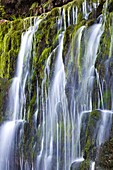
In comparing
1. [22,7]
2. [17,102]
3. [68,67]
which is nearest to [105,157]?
[68,67]

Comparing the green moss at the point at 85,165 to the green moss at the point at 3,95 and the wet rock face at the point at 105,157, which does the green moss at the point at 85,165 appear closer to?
the wet rock face at the point at 105,157

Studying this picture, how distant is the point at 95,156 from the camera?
812 centimetres

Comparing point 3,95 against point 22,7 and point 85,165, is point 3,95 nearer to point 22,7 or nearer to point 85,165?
point 85,165

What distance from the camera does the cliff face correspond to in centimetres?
880

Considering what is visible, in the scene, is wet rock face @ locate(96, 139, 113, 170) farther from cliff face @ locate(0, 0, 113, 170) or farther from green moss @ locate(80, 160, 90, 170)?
green moss @ locate(80, 160, 90, 170)

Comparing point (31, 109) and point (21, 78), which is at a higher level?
point (21, 78)

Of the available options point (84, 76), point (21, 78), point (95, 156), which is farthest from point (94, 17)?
point (95, 156)

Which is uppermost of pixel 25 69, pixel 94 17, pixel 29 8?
pixel 29 8

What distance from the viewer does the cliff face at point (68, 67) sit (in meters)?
8.80

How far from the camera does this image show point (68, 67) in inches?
439

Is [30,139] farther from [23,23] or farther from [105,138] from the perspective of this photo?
[23,23]

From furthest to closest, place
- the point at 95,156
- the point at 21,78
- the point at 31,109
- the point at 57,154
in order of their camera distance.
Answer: the point at 21,78
the point at 31,109
the point at 57,154
the point at 95,156

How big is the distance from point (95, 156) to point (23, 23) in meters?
8.17

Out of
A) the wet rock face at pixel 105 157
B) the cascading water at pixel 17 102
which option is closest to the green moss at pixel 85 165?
the wet rock face at pixel 105 157
